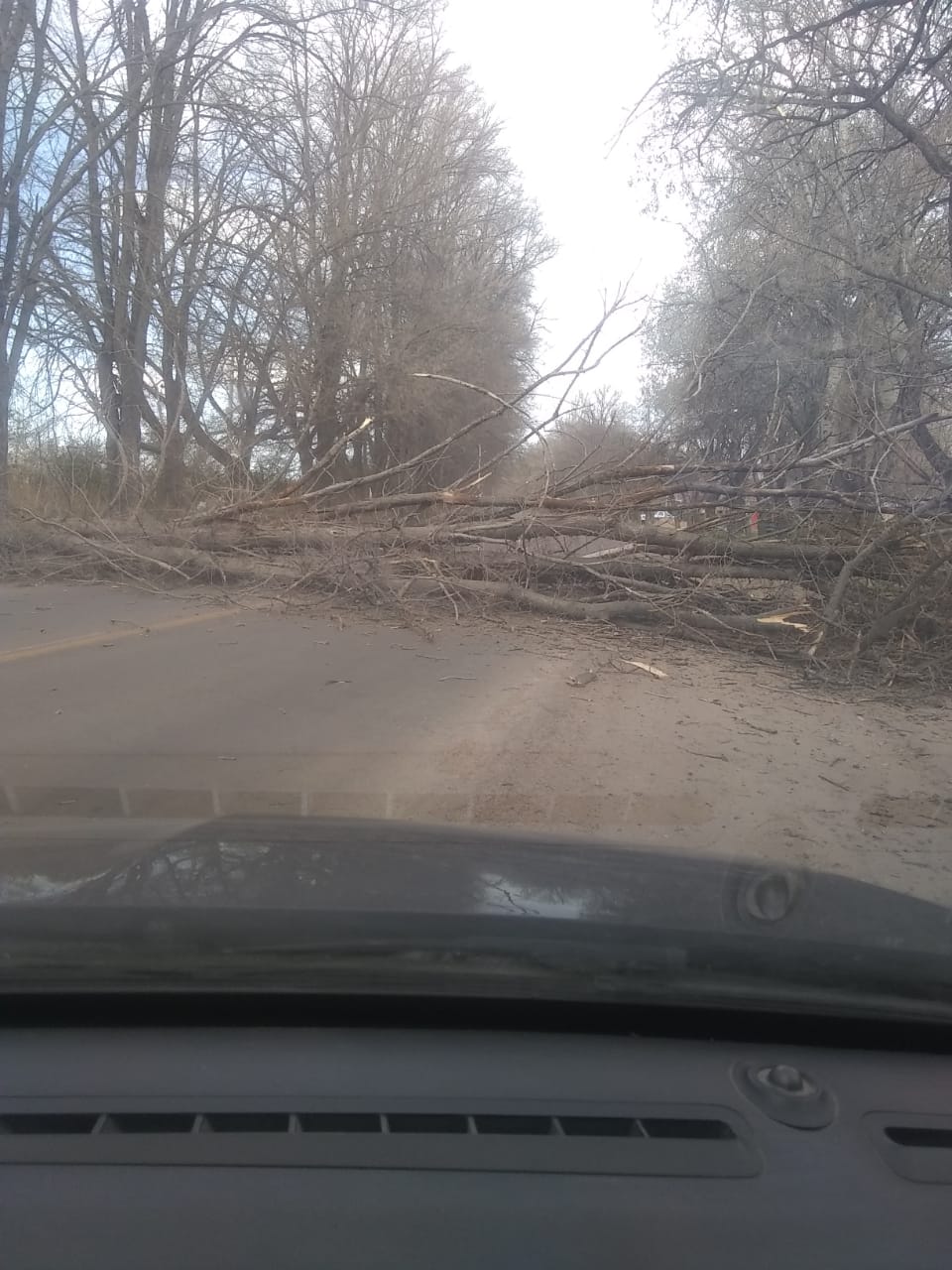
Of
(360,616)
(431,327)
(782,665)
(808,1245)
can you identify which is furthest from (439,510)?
(808,1245)

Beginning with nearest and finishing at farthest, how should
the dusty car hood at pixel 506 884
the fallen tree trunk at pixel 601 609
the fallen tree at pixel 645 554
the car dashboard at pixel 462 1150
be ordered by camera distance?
1. the car dashboard at pixel 462 1150
2. the dusty car hood at pixel 506 884
3. the fallen tree at pixel 645 554
4. the fallen tree trunk at pixel 601 609

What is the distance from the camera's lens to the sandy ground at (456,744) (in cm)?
607

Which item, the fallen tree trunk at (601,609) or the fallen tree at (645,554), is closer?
the fallen tree at (645,554)

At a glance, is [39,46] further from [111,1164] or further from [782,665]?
[111,1164]

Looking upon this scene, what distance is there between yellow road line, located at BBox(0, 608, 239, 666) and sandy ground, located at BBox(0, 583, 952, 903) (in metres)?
0.05

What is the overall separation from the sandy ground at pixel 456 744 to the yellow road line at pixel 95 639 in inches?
1.9

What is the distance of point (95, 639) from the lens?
35.6ft

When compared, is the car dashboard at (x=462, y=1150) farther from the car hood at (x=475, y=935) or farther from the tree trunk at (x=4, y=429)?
the tree trunk at (x=4, y=429)

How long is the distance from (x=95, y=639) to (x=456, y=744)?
4.73 metres

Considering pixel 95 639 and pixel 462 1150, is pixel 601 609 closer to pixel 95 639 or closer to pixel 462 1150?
pixel 95 639

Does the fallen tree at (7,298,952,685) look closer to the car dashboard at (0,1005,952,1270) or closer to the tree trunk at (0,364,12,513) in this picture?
the tree trunk at (0,364,12,513)

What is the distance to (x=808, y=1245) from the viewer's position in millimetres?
2340

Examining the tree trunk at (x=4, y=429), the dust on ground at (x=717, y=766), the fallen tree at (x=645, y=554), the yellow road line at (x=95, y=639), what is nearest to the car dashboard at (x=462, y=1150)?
the dust on ground at (x=717, y=766)

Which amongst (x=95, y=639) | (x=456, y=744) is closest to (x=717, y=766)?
(x=456, y=744)
